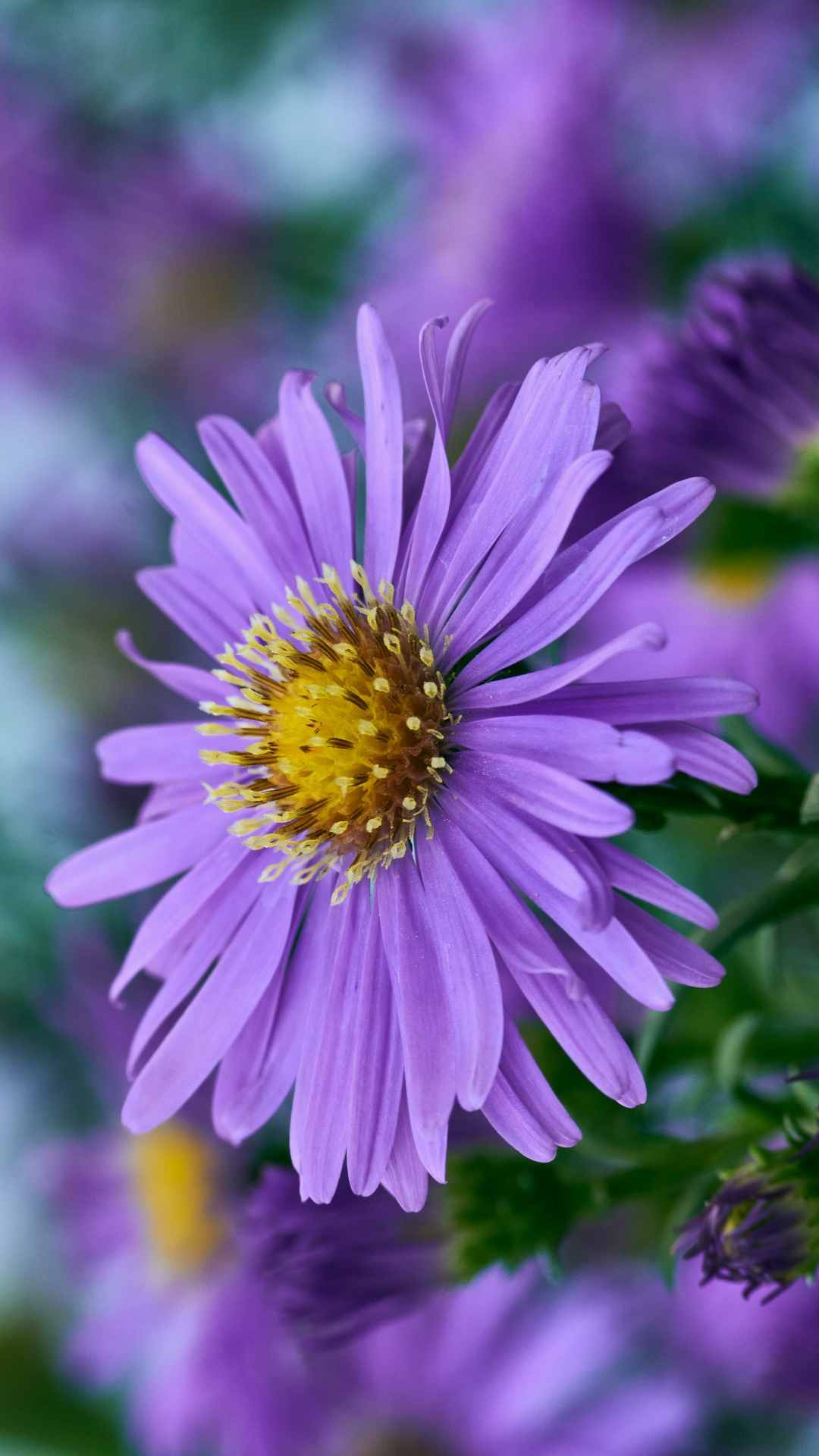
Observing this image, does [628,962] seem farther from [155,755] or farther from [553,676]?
[155,755]

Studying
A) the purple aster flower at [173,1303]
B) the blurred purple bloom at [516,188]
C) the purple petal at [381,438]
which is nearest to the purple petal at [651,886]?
the purple petal at [381,438]

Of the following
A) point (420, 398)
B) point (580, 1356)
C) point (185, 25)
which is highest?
point (185, 25)

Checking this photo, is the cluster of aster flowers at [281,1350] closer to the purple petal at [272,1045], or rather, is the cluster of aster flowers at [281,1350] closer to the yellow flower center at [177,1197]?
the yellow flower center at [177,1197]

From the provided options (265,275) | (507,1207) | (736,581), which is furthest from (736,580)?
(265,275)

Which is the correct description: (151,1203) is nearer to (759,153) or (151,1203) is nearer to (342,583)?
(342,583)

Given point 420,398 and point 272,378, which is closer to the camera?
point 420,398

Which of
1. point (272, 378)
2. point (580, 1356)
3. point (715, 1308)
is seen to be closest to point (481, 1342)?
point (580, 1356)

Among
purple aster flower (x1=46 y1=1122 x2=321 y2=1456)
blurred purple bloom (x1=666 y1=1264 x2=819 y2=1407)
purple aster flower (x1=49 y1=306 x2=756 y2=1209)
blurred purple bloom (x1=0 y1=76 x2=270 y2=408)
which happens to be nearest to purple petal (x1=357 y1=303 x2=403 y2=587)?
purple aster flower (x1=49 y1=306 x2=756 y2=1209)
